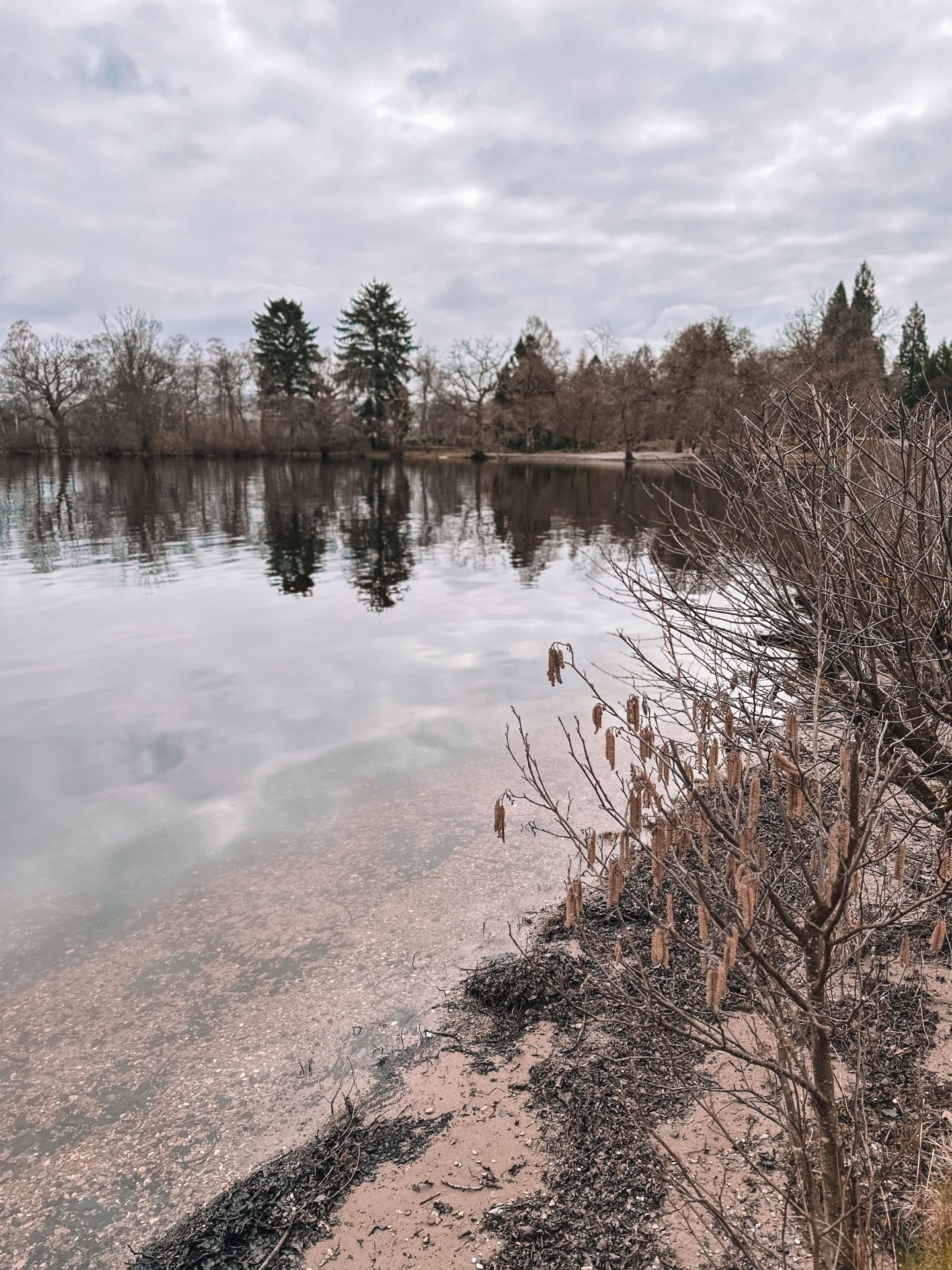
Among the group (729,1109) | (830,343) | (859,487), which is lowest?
(729,1109)

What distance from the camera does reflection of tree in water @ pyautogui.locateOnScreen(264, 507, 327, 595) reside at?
18.4 meters

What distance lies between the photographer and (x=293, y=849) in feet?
21.7

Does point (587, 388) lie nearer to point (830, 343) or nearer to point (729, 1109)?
point (830, 343)

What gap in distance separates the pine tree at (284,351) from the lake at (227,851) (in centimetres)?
5526

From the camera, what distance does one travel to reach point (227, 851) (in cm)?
665

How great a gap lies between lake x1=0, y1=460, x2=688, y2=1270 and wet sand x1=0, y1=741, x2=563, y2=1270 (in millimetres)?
16

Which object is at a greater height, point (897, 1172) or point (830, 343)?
point (830, 343)

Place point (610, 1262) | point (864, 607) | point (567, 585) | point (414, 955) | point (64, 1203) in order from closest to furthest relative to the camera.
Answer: point (610, 1262), point (64, 1203), point (864, 607), point (414, 955), point (567, 585)

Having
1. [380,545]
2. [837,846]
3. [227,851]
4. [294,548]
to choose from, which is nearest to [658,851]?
[837,846]

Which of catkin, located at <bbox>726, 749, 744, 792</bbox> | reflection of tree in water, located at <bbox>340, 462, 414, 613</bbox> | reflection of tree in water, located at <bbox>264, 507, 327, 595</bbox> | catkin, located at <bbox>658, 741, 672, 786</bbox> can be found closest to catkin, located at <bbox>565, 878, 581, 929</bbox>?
catkin, located at <bbox>658, 741, 672, 786</bbox>

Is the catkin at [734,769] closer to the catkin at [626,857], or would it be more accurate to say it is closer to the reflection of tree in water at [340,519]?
the catkin at [626,857]

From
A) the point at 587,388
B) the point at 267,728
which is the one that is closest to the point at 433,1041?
the point at 267,728

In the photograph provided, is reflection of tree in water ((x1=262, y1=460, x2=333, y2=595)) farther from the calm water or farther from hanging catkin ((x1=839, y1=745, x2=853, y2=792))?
hanging catkin ((x1=839, y1=745, x2=853, y2=792))

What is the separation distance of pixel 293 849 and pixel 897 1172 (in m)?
4.78
